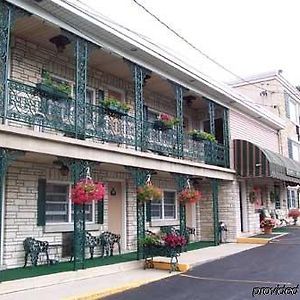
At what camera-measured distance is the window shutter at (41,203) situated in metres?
11.2

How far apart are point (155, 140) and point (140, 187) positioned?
Result: 2108mm

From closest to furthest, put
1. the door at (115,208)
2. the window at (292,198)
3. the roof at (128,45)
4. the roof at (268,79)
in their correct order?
1. the roof at (128,45)
2. the door at (115,208)
3. the roof at (268,79)
4. the window at (292,198)

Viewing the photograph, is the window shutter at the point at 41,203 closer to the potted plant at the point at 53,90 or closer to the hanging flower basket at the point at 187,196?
the potted plant at the point at 53,90

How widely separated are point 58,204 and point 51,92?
3605mm

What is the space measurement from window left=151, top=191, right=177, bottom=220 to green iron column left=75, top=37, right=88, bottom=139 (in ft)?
21.0

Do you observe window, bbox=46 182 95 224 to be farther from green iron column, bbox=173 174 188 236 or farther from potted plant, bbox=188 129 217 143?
potted plant, bbox=188 129 217 143

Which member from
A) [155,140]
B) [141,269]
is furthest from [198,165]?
[141,269]

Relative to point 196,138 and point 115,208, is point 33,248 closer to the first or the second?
point 115,208

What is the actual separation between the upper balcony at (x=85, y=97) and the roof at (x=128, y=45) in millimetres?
282

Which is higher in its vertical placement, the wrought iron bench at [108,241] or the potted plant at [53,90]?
the potted plant at [53,90]

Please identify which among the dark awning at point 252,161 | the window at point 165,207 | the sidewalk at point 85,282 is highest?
the dark awning at point 252,161

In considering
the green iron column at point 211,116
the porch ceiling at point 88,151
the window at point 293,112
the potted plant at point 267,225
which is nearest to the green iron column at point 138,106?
the porch ceiling at point 88,151

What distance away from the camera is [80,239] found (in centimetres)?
1010

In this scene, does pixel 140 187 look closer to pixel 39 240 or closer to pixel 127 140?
pixel 127 140
